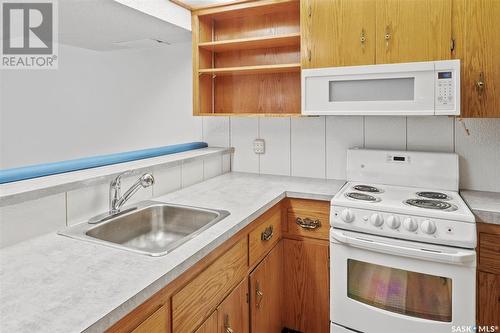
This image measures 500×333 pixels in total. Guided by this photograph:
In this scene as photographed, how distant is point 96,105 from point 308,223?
238cm

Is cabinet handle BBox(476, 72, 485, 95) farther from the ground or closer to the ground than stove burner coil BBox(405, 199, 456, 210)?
farther from the ground

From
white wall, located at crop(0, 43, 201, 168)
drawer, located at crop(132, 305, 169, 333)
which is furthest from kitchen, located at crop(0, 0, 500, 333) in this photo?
white wall, located at crop(0, 43, 201, 168)

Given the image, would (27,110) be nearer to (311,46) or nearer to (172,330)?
(311,46)

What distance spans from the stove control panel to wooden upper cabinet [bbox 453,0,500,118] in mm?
576

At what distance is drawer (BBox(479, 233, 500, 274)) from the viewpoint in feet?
4.87

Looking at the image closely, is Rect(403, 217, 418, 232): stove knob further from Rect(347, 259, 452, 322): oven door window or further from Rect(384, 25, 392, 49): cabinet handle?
Rect(384, 25, 392, 49): cabinet handle

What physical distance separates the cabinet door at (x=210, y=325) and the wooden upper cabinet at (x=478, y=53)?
1457 mm

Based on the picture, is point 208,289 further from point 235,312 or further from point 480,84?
point 480,84

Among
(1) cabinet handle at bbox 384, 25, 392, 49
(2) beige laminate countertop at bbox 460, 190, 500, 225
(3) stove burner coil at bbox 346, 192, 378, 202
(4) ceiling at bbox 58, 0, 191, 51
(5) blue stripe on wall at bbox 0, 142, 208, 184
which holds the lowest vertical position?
(2) beige laminate countertop at bbox 460, 190, 500, 225

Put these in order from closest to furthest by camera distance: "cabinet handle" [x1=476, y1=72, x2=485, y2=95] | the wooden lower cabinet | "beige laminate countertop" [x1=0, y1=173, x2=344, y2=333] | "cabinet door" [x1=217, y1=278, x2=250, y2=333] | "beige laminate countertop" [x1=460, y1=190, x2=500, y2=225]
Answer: "beige laminate countertop" [x1=0, y1=173, x2=344, y2=333]
the wooden lower cabinet
"cabinet door" [x1=217, y1=278, x2=250, y2=333]
"beige laminate countertop" [x1=460, y1=190, x2=500, y2=225]
"cabinet handle" [x1=476, y1=72, x2=485, y2=95]

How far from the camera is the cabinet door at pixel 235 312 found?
50.1 inches

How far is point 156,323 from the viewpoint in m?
0.93

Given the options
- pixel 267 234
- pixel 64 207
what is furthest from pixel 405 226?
pixel 64 207

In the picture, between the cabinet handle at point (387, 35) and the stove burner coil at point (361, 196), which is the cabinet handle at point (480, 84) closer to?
the cabinet handle at point (387, 35)
